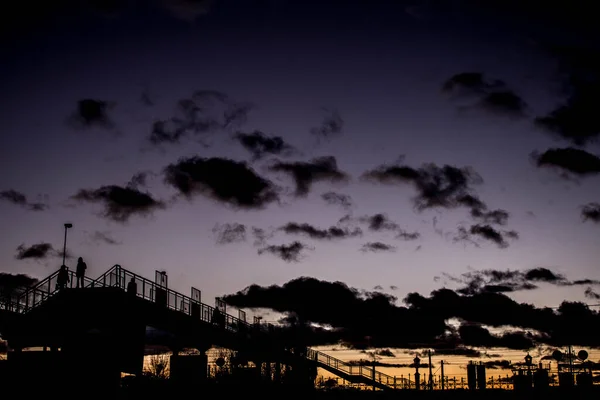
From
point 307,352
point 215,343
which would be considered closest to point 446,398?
point 307,352

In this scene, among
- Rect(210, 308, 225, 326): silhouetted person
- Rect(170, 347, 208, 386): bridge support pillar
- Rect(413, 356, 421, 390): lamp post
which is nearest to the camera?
Rect(170, 347, 208, 386): bridge support pillar

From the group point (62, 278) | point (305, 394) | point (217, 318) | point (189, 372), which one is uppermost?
point (62, 278)

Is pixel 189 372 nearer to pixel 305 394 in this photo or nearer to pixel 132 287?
pixel 132 287

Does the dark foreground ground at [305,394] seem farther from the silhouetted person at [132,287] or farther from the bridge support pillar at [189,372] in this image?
the silhouetted person at [132,287]

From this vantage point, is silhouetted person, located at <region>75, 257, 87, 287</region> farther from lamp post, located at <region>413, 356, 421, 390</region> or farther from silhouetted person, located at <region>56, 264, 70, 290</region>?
lamp post, located at <region>413, 356, 421, 390</region>

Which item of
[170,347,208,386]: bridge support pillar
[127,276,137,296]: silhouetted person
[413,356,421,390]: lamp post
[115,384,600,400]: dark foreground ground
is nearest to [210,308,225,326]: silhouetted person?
[170,347,208,386]: bridge support pillar

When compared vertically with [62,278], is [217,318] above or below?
below

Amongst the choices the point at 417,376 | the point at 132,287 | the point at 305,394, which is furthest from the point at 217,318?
the point at 417,376

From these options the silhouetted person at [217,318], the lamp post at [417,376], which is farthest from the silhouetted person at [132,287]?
the lamp post at [417,376]

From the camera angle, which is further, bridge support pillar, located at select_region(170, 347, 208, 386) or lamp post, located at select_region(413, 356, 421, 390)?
lamp post, located at select_region(413, 356, 421, 390)

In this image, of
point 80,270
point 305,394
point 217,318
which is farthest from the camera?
point 305,394

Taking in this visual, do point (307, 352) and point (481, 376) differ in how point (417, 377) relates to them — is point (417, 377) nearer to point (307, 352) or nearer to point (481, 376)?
point (481, 376)

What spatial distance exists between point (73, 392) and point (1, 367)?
385cm

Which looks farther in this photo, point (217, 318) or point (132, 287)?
point (217, 318)
